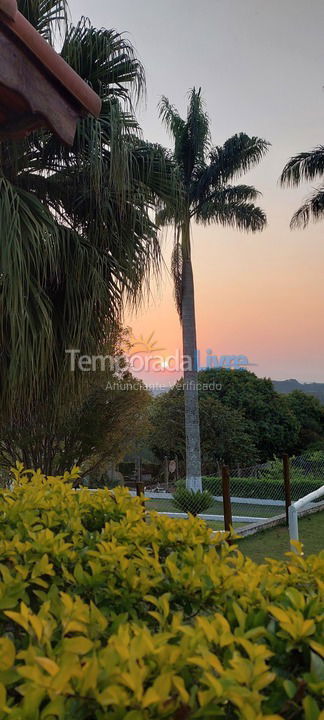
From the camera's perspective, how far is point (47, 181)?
506 centimetres

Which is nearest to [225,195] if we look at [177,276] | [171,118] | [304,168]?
[171,118]

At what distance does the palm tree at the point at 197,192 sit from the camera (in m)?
13.1

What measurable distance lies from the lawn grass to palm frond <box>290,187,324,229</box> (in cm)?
1046

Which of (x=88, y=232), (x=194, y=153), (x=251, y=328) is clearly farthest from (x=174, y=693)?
(x=251, y=328)

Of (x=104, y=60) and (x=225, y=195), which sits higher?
(x=225, y=195)

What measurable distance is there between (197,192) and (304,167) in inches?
142

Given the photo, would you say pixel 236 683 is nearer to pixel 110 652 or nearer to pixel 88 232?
pixel 110 652

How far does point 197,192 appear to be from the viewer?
1421 cm

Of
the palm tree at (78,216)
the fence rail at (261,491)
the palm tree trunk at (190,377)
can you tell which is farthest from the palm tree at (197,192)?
the palm tree at (78,216)

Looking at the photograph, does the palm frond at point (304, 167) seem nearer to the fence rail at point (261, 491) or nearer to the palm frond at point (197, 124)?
the palm frond at point (197, 124)

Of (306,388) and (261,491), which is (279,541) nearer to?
(261,491)

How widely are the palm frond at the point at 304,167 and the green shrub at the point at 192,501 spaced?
33.8 feet

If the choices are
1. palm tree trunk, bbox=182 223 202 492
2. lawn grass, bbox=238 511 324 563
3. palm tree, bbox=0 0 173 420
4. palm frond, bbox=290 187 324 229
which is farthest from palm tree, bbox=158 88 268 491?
palm tree, bbox=0 0 173 420

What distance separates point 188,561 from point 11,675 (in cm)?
67
